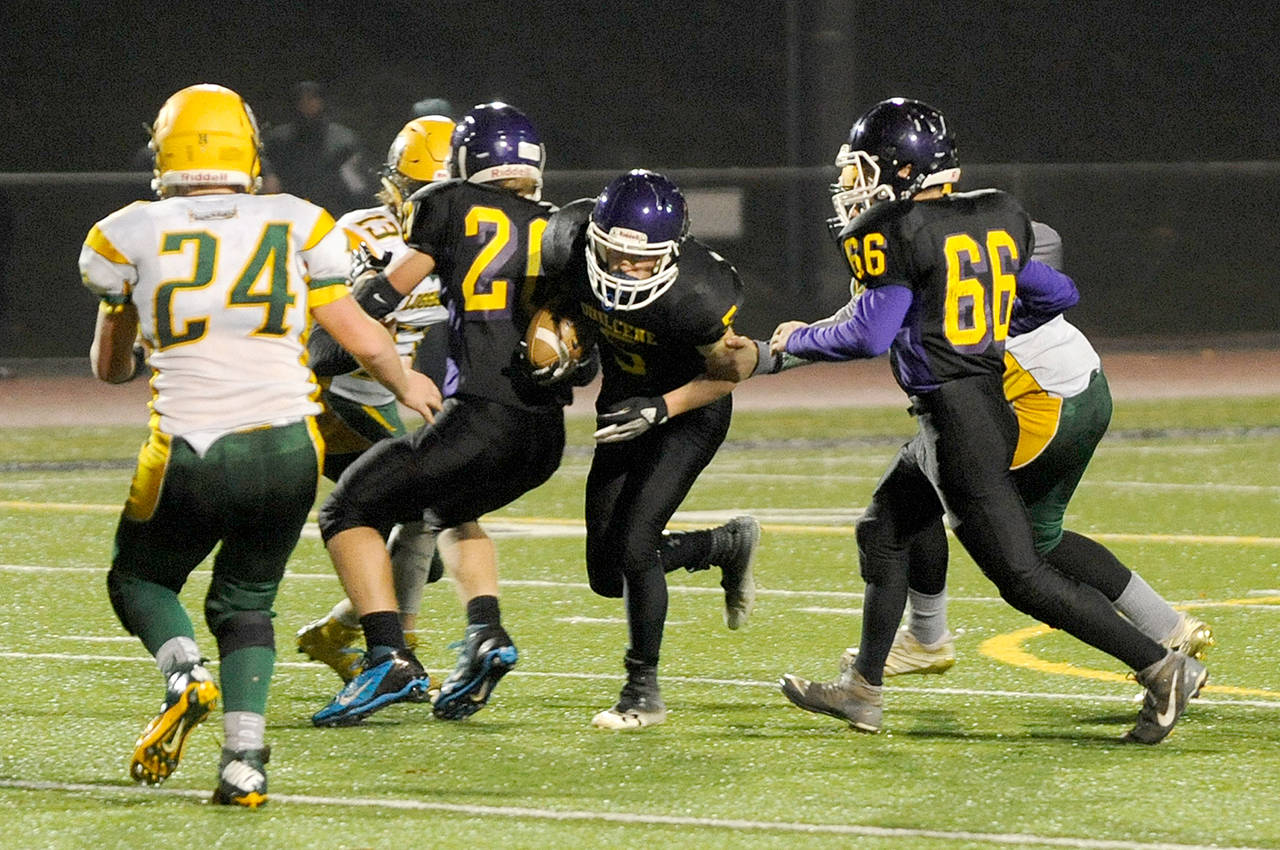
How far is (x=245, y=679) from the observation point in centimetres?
501

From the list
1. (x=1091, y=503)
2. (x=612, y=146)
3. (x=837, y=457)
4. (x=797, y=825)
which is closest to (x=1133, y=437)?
(x=837, y=457)

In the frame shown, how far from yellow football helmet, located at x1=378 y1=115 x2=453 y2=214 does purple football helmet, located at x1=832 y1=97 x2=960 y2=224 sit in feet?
4.61

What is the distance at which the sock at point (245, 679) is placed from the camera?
16.4 feet

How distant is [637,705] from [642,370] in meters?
0.89

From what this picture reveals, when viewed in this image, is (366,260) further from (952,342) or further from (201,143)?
(952,342)

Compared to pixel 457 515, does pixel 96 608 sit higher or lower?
lower

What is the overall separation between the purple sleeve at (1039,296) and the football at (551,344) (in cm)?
118

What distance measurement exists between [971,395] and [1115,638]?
70cm

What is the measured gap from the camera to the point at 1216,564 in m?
8.80

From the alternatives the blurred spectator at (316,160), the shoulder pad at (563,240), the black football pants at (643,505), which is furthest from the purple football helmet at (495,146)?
the blurred spectator at (316,160)

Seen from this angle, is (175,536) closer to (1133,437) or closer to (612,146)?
(1133,437)

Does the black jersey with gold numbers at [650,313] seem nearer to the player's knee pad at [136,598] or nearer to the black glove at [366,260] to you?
the black glove at [366,260]

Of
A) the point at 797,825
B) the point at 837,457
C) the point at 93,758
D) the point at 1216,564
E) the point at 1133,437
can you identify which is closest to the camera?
the point at 797,825

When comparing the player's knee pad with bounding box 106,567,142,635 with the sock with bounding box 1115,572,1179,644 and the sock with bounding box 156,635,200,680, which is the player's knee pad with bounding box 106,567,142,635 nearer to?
the sock with bounding box 156,635,200,680
